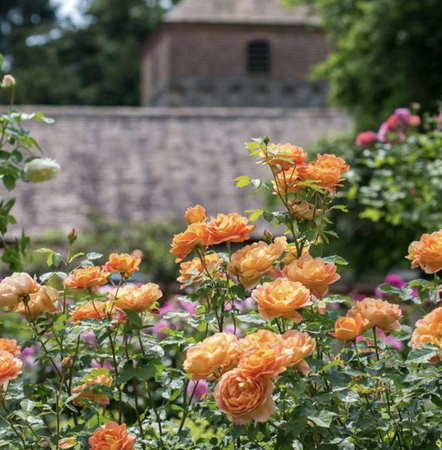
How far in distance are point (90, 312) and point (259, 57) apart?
27.8m

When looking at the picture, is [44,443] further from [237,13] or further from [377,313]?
[237,13]

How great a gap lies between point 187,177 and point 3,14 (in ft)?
92.9

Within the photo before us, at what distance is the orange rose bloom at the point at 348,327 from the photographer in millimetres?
2098

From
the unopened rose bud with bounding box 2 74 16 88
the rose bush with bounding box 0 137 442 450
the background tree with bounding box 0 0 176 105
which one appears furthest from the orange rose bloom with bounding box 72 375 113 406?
the background tree with bounding box 0 0 176 105

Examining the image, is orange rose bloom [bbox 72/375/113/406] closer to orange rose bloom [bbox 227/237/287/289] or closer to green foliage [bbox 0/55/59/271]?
orange rose bloom [bbox 227/237/287/289]

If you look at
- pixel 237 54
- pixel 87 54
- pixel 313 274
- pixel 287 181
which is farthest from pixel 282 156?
pixel 87 54

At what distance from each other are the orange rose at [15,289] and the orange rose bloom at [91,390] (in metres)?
0.29

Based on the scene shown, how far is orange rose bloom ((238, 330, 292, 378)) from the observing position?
6.02 ft

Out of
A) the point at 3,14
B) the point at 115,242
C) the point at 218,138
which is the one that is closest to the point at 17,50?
the point at 3,14

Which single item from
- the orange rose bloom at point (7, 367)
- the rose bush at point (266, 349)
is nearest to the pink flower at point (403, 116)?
the rose bush at point (266, 349)

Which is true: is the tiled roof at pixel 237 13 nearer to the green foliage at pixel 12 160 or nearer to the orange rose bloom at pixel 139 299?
the green foliage at pixel 12 160

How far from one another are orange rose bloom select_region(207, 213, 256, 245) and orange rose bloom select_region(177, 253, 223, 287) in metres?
0.12

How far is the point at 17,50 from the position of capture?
40.0 metres

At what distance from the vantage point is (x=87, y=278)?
2.37 m
